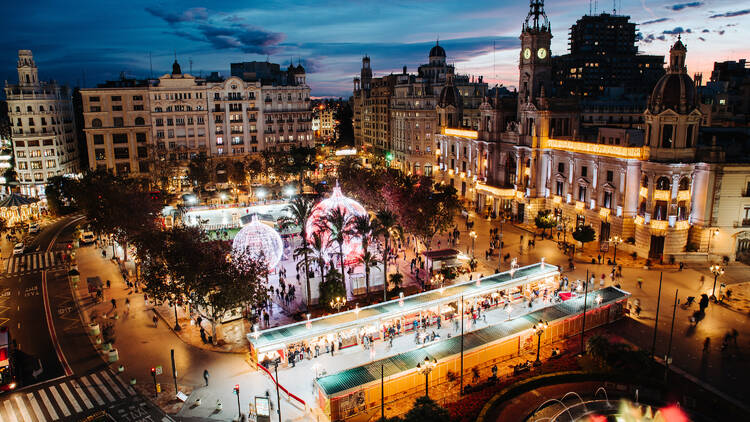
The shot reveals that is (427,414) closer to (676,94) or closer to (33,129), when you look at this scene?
(676,94)

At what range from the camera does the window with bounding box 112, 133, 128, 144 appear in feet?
339

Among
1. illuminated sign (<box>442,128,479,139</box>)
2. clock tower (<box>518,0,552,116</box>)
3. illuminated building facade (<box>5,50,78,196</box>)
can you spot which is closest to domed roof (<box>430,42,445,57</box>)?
illuminated sign (<box>442,128,479,139</box>)

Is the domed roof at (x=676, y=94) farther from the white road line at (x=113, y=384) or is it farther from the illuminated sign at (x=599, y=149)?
the white road line at (x=113, y=384)

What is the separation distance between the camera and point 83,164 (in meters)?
117

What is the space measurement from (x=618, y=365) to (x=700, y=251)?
99.8ft

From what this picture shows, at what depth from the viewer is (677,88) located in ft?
178

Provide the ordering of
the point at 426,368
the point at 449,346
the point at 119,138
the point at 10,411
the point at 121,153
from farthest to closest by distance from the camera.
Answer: the point at 121,153 < the point at 119,138 < the point at 449,346 < the point at 10,411 < the point at 426,368

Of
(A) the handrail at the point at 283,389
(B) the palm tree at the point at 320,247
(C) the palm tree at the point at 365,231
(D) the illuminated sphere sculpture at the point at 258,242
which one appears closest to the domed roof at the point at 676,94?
(C) the palm tree at the point at 365,231

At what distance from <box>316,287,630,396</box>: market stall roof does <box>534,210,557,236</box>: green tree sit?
23.1m

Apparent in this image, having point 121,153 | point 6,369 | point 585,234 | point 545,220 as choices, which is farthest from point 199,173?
point 585,234

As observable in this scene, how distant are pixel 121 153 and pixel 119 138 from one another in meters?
2.98

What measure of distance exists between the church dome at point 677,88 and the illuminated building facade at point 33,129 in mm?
95760

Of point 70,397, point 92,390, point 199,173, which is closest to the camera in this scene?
point 70,397

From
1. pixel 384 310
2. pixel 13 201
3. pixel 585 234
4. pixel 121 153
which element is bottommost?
pixel 384 310
